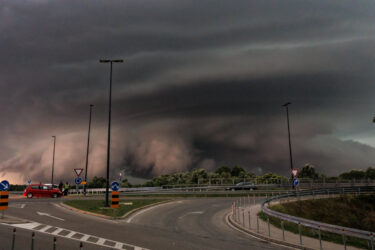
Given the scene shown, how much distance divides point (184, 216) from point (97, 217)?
7.12m

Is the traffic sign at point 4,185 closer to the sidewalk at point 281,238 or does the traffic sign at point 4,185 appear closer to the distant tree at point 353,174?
the sidewalk at point 281,238

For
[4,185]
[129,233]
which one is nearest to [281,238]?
[129,233]

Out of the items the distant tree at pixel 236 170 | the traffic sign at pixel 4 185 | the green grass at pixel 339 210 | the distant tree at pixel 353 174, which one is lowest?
the green grass at pixel 339 210

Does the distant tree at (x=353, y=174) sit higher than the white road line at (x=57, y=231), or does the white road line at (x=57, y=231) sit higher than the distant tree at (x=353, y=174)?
the distant tree at (x=353, y=174)

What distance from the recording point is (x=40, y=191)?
44969 mm

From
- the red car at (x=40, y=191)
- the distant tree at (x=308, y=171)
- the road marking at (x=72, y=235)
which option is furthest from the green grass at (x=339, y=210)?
the distant tree at (x=308, y=171)

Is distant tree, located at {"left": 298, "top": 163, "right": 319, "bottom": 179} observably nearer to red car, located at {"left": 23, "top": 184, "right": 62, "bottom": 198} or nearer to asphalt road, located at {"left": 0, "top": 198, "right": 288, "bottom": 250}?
red car, located at {"left": 23, "top": 184, "right": 62, "bottom": 198}

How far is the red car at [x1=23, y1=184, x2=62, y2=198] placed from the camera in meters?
44.7

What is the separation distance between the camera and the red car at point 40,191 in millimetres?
44703

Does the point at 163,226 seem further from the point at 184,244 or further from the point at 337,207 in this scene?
the point at 337,207

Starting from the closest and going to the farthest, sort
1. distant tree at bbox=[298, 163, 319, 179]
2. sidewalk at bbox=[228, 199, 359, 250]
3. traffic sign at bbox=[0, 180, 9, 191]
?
sidewalk at bbox=[228, 199, 359, 250] → traffic sign at bbox=[0, 180, 9, 191] → distant tree at bbox=[298, 163, 319, 179]

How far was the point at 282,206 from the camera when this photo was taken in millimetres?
34688

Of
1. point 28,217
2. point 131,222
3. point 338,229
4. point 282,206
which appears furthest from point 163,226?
point 282,206

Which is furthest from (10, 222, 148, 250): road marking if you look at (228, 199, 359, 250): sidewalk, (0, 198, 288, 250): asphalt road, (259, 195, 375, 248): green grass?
(259, 195, 375, 248): green grass
